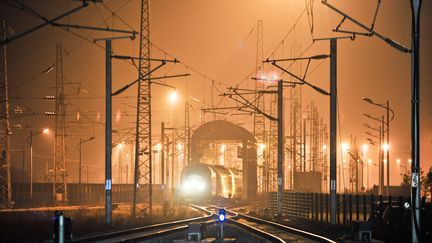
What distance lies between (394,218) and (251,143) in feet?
177

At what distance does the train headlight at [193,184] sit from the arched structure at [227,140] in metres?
5.76

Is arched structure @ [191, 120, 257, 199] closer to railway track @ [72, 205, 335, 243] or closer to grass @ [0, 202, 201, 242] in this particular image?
grass @ [0, 202, 201, 242]

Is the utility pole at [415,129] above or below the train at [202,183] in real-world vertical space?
above

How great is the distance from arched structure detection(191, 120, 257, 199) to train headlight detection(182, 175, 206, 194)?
5.76 m

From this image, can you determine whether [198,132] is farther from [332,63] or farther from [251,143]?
[332,63]

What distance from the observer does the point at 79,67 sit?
155500 mm

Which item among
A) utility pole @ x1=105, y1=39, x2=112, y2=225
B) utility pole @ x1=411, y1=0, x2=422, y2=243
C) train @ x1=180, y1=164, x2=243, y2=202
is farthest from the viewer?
train @ x1=180, y1=164, x2=243, y2=202

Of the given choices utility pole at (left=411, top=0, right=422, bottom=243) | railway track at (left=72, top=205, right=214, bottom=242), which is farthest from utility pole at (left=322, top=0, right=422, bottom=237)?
railway track at (left=72, top=205, right=214, bottom=242)

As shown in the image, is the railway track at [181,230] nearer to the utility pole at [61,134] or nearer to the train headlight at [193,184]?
the utility pole at [61,134]

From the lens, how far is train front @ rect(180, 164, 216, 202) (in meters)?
79.9

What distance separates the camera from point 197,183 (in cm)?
8088

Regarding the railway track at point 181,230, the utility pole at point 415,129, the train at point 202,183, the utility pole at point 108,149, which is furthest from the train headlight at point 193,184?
the utility pole at point 415,129

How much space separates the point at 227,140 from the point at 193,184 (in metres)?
9.31

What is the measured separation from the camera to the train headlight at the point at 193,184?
264ft
